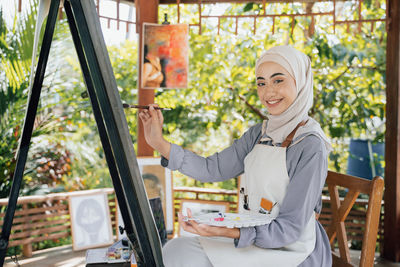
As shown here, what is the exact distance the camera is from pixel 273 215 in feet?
5.20

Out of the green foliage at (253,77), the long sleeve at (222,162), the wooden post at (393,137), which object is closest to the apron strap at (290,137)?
the long sleeve at (222,162)

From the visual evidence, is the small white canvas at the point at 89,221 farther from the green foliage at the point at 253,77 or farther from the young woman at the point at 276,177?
the young woman at the point at 276,177

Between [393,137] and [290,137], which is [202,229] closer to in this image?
[290,137]

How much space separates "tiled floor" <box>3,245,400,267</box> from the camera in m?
3.02

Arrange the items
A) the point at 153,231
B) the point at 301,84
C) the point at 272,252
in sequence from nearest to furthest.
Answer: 1. the point at 153,231
2. the point at 272,252
3. the point at 301,84

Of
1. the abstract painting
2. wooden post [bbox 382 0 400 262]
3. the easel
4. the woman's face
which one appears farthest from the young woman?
wooden post [bbox 382 0 400 262]

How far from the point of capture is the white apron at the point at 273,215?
150cm

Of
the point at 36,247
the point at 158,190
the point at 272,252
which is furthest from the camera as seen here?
the point at 36,247

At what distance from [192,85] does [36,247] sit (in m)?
2.00

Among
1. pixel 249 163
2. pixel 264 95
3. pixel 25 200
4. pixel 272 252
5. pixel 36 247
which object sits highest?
pixel 264 95

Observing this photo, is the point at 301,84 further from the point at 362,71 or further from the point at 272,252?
the point at 362,71

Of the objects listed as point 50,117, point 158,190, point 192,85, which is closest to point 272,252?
point 158,190

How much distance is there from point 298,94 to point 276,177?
340mm

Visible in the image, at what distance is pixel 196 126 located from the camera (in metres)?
4.75
